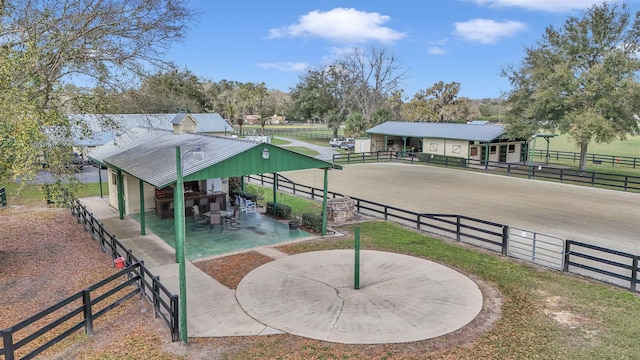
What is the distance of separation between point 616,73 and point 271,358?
98.5 ft

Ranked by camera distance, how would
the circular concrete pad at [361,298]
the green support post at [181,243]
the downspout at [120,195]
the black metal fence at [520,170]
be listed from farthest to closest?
the black metal fence at [520,170]
the downspout at [120,195]
the circular concrete pad at [361,298]
the green support post at [181,243]

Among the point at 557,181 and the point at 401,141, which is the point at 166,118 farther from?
the point at 557,181

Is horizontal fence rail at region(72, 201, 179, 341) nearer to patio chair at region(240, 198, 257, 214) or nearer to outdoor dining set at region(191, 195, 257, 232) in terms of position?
outdoor dining set at region(191, 195, 257, 232)

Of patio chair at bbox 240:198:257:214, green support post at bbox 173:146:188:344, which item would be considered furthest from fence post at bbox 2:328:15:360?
patio chair at bbox 240:198:257:214

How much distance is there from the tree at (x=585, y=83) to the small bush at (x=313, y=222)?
20512 millimetres

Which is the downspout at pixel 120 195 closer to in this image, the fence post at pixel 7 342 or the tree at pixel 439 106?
the fence post at pixel 7 342

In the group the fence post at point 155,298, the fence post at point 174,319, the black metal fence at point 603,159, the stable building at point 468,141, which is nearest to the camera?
the fence post at point 174,319

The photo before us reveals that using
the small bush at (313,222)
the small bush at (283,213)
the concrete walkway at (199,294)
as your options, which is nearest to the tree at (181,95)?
the concrete walkway at (199,294)

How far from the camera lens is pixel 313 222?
1545cm

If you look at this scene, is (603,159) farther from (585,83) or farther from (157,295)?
(157,295)

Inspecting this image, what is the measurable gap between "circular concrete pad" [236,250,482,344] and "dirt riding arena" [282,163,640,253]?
23.1ft

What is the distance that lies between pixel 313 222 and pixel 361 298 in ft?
20.1

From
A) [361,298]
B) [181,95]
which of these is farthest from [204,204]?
[181,95]

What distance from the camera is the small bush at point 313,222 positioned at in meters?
15.3
